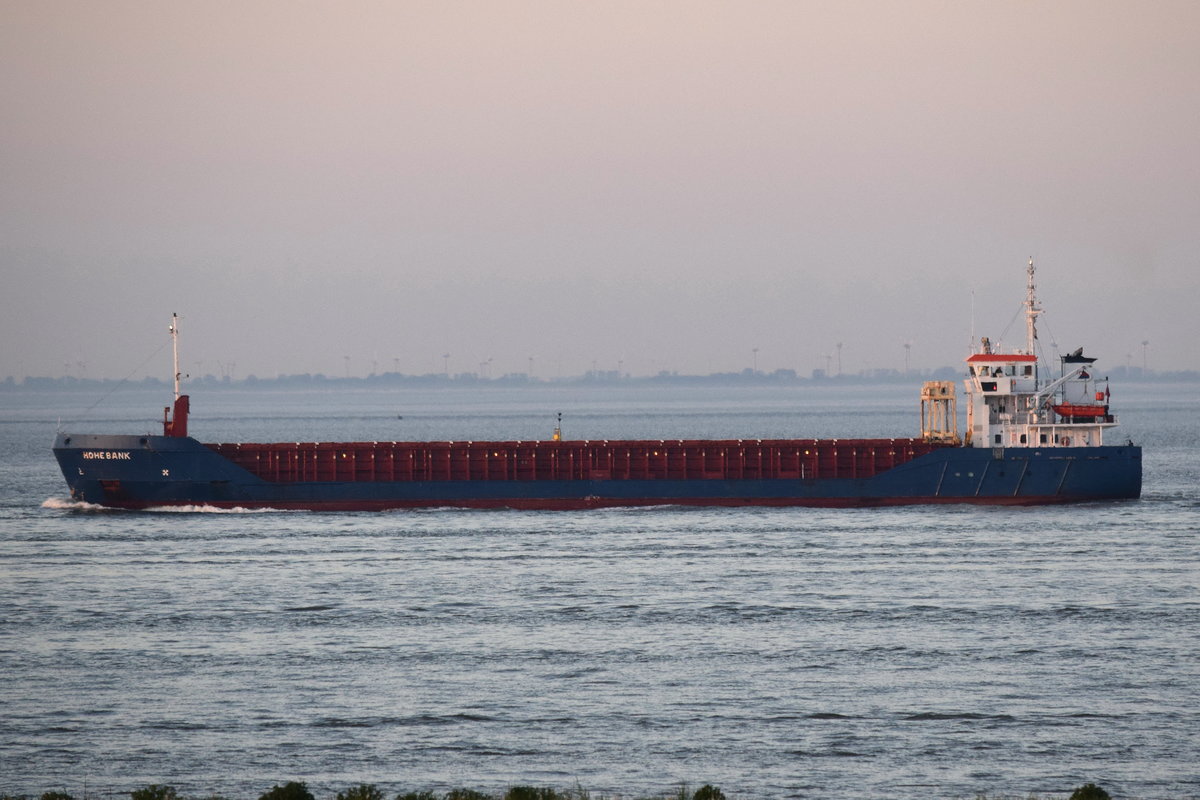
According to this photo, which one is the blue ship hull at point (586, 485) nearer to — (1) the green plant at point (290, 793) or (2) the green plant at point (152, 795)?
(2) the green plant at point (152, 795)

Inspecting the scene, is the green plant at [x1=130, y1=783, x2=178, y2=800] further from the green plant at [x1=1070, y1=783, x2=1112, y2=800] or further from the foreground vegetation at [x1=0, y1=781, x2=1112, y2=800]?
the green plant at [x1=1070, y1=783, x2=1112, y2=800]

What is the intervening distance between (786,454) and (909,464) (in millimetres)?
5980

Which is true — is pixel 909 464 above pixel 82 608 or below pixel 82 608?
above

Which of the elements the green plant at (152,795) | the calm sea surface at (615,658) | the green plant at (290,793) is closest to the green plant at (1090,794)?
the calm sea surface at (615,658)

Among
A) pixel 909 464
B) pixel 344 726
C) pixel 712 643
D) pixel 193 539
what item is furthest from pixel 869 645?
pixel 193 539

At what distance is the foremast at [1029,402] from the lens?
65062mm

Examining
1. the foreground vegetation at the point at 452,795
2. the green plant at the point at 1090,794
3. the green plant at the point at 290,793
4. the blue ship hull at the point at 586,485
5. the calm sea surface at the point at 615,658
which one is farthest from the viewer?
the blue ship hull at the point at 586,485

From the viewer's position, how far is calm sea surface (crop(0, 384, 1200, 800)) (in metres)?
27.8

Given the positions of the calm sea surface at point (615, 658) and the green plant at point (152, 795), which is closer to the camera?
the green plant at point (152, 795)

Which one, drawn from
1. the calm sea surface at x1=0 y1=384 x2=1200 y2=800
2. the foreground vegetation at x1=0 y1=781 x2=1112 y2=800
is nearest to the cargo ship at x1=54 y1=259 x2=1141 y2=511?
the calm sea surface at x1=0 y1=384 x2=1200 y2=800

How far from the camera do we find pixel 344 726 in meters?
30.3

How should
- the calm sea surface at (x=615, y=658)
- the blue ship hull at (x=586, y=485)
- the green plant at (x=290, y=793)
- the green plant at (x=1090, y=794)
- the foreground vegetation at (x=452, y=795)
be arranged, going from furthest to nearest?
the blue ship hull at (x=586, y=485) < the calm sea surface at (x=615, y=658) < the green plant at (x=290, y=793) < the foreground vegetation at (x=452, y=795) < the green plant at (x=1090, y=794)

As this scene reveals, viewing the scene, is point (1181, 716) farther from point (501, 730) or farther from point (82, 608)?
point (82, 608)

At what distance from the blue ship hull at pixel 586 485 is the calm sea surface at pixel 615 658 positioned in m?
3.12
